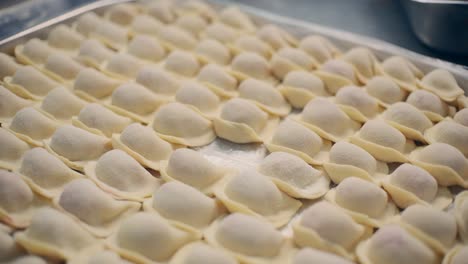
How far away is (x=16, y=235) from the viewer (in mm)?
1068

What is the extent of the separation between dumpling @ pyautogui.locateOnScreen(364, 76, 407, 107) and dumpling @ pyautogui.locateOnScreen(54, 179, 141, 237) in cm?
90

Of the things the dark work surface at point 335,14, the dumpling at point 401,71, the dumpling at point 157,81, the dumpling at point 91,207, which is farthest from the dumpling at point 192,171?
the dark work surface at point 335,14

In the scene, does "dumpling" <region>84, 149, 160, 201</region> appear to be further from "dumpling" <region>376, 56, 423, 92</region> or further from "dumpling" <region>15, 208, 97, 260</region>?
"dumpling" <region>376, 56, 423, 92</region>

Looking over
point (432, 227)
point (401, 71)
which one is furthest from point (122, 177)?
point (401, 71)

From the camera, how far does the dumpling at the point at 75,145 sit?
1.32 meters

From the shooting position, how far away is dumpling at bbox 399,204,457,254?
1076mm

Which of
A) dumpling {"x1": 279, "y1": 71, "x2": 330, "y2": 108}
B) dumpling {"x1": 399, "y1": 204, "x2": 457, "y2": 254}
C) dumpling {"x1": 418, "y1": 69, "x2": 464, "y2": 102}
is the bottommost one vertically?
dumpling {"x1": 399, "y1": 204, "x2": 457, "y2": 254}

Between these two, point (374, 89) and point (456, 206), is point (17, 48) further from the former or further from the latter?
point (456, 206)

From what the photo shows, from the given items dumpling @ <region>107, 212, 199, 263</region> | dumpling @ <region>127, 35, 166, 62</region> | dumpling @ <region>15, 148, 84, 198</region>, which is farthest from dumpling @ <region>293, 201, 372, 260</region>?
dumpling @ <region>127, 35, 166, 62</region>

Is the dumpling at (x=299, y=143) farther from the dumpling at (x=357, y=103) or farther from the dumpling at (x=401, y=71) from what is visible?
the dumpling at (x=401, y=71)

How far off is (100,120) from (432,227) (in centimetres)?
97

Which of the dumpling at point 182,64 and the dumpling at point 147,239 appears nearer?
the dumpling at point 147,239

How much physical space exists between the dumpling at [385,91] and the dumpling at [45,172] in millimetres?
967

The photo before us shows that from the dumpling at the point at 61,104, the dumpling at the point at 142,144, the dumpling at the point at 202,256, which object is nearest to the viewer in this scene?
the dumpling at the point at 202,256
